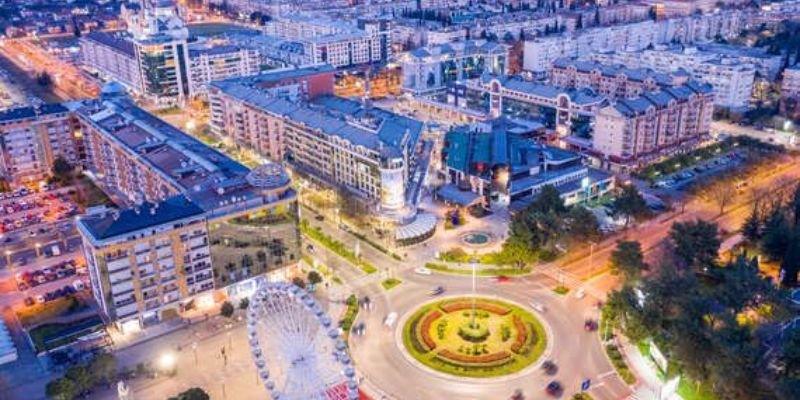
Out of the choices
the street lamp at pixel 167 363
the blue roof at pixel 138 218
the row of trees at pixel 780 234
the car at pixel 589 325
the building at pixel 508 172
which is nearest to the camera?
the street lamp at pixel 167 363

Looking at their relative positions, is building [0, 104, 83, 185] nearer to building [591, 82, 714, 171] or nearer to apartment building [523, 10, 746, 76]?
building [591, 82, 714, 171]

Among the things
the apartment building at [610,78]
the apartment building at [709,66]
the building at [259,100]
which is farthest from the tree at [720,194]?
the building at [259,100]

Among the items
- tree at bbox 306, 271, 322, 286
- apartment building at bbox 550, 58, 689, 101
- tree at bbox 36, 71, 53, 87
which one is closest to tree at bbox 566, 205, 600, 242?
tree at bbox 306, 271, 322, 286

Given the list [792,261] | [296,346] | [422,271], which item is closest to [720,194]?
[792,261]

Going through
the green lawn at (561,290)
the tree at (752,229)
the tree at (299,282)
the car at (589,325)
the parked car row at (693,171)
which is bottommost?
the car at (589,325)

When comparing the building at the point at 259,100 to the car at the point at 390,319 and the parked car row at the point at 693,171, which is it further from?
the parked car row at the point at 693,171
